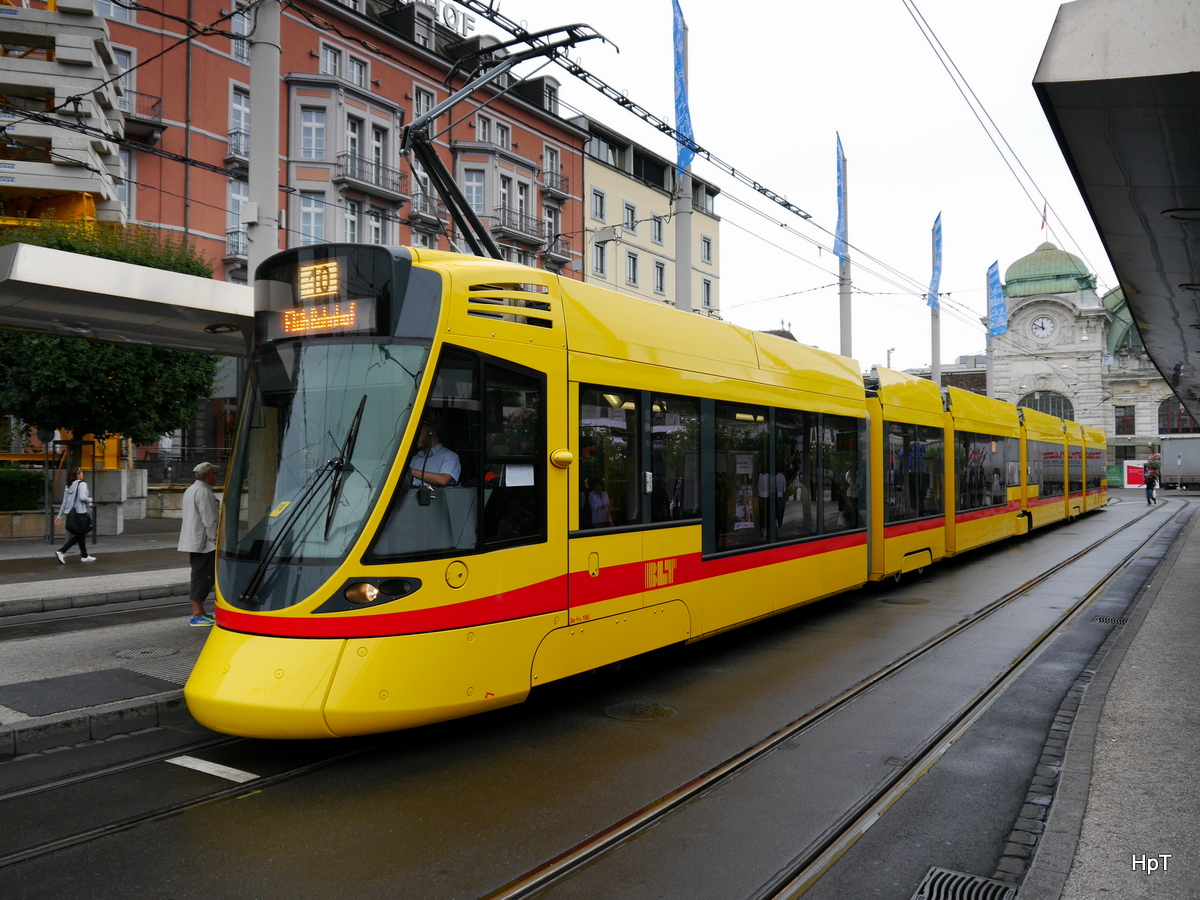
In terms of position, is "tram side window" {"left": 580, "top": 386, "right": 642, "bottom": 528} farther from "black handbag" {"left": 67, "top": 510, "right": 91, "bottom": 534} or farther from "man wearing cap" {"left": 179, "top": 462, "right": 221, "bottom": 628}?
"black handbag" {"left": 67, "top": 510, "right": 91, "bottom": 534}

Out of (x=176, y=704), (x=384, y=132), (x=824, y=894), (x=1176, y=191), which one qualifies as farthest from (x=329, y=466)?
(x=384, y=132)

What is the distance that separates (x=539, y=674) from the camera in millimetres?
5949

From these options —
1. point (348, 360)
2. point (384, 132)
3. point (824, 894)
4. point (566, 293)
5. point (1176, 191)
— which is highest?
point (384, 132)

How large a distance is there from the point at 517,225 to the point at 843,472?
31.1 meters

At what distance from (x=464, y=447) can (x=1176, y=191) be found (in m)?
6.19

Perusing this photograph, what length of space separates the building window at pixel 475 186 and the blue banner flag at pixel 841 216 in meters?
19.8

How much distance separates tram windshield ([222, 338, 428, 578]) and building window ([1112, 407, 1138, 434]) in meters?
86.3

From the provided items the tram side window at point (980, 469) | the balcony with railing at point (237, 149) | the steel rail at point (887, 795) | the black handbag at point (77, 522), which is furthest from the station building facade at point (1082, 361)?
the steel rail at point (887, 795)

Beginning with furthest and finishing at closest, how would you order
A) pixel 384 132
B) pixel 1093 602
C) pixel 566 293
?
pixel 384 132 < pixel 1093 602 < pixel 566 293

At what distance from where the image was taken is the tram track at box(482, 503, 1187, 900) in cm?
401

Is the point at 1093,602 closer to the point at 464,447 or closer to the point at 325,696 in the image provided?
the point at 464,447

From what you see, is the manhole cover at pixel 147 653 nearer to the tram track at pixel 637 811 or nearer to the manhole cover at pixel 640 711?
the tram track at pixel 637 811

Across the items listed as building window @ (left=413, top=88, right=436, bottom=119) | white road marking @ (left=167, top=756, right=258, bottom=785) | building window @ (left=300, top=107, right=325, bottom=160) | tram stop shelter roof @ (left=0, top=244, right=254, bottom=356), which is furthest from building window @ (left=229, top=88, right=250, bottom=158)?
white road marking @ (left=167, top=756, right=258, bottom=785)

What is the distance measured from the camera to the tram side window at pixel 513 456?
578 centimetres
